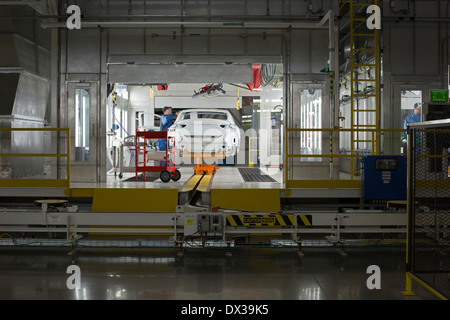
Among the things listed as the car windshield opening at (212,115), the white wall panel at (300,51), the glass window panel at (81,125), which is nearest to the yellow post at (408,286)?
the white wall panel at (300,51)

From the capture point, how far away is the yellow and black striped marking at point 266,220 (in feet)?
18.6

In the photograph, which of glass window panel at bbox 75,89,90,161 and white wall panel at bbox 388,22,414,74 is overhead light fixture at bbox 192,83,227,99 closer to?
glass window panel at bbox 75,89,90,161

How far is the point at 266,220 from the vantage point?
567 cm

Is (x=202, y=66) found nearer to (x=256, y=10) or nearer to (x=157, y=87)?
(x=256, y=10)

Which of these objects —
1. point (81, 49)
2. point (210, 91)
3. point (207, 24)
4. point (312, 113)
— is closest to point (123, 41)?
point (81, 49)

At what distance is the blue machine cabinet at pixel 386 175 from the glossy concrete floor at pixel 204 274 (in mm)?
1083

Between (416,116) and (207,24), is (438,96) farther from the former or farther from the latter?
(207,24)

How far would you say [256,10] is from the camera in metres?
9.37

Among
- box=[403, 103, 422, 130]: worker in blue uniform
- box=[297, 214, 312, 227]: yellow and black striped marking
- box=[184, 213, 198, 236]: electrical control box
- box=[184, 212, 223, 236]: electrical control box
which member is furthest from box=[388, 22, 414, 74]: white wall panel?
box=[184, 213, 198, 236]: electrical control box

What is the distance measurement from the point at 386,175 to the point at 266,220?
2.34m

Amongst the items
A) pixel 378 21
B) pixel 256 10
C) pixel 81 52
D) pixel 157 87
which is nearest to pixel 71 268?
pixel 81 52

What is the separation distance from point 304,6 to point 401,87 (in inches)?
100

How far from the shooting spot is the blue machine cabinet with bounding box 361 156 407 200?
6.91 m

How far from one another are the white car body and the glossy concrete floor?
5421mm
